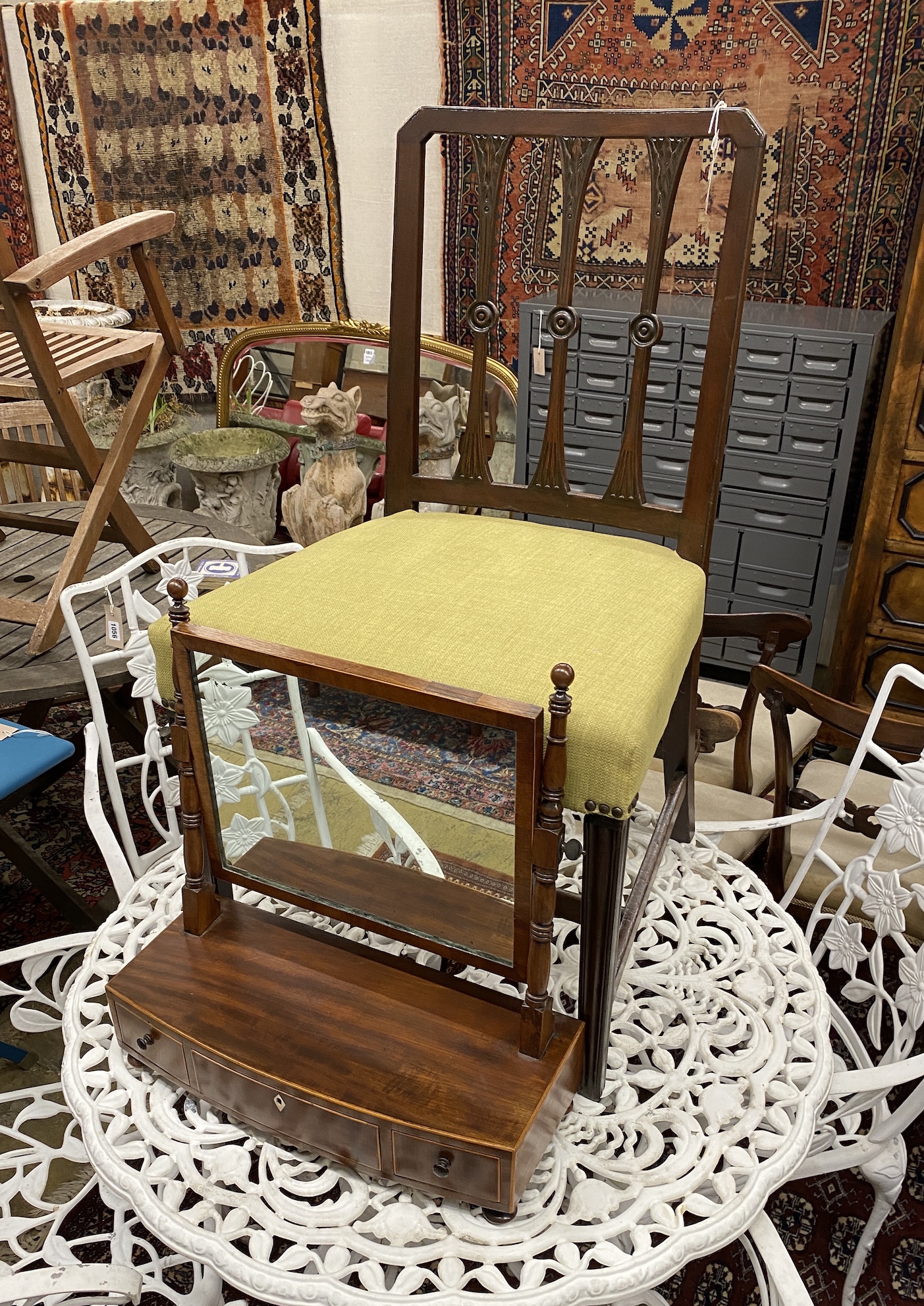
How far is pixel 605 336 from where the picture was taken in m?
3.23

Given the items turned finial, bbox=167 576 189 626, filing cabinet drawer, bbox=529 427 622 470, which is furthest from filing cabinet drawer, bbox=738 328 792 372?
turned finial, bbox=167 576 189 626

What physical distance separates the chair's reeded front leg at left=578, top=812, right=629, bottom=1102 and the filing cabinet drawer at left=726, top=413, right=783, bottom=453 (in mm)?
2284

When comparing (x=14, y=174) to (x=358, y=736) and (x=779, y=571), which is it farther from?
(x=358, y=736)

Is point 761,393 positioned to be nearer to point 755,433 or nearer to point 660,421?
point 755,433

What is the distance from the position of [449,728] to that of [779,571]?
2495 millimetres

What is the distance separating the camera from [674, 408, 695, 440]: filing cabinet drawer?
3.21m

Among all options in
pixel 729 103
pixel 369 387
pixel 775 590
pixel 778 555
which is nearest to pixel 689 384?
pixel 778 555

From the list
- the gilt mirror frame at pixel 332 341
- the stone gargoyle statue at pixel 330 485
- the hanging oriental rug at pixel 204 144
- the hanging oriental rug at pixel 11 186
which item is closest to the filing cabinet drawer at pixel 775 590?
the gilt mirror frame at pixel 332 341

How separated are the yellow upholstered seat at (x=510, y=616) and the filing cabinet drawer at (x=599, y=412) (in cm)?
202

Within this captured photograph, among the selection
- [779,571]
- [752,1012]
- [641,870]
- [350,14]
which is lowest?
[779,571]

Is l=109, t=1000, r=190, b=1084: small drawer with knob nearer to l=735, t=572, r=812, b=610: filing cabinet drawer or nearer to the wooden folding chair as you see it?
the wooden folding chair

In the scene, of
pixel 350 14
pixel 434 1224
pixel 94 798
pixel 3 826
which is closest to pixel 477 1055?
pixel 434 1224

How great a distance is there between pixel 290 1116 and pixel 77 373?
1637 millimetres

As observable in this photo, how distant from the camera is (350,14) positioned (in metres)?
3.43
